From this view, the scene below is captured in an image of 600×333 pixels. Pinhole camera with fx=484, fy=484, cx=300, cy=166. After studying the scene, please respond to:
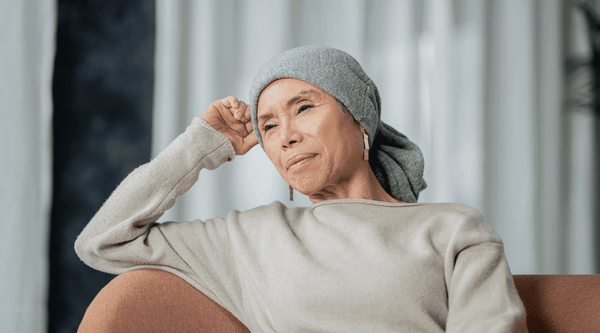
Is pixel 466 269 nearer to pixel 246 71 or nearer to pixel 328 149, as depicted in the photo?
pixel 328 149

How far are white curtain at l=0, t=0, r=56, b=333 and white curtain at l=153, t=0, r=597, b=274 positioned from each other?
445 mm

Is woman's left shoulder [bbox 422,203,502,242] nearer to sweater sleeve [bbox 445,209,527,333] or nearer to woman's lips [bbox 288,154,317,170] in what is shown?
sweater sleeve [bbox 445,209,527,333]

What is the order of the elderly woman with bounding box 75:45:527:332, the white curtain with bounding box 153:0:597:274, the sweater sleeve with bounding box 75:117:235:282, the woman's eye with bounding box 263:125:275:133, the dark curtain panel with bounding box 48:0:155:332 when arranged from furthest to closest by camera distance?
the white curtain with bounding box 153:0:597:274, the dark curtain panel with bounding box 48:0:155:332, the woman's eye with bounding box 263:125:275:133, the sweater sleeve with bounding box 75:117:235:282, the elderly woman with bounding box 75:45:527:332

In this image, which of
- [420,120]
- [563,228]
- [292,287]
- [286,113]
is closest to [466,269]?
[292,287]

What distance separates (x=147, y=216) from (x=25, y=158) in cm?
102

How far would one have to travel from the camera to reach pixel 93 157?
200 cm

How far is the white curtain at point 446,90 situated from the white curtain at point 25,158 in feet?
1.46

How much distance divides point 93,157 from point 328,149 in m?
1.25

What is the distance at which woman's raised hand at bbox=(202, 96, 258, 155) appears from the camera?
1284 mm

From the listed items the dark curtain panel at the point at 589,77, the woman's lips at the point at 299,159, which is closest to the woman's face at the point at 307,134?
the woman's lips at the point at 299,159

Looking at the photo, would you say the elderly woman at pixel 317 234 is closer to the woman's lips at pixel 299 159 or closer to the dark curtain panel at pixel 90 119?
the woman's lips at pixel 299 159

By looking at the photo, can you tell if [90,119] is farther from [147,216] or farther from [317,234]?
[317,234]

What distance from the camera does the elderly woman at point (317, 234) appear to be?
0.96 meters

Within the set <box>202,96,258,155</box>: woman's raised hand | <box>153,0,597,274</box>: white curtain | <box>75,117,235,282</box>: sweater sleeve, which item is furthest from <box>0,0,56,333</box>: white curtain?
<box>202,96,258,155</box>: woman's raised hand
